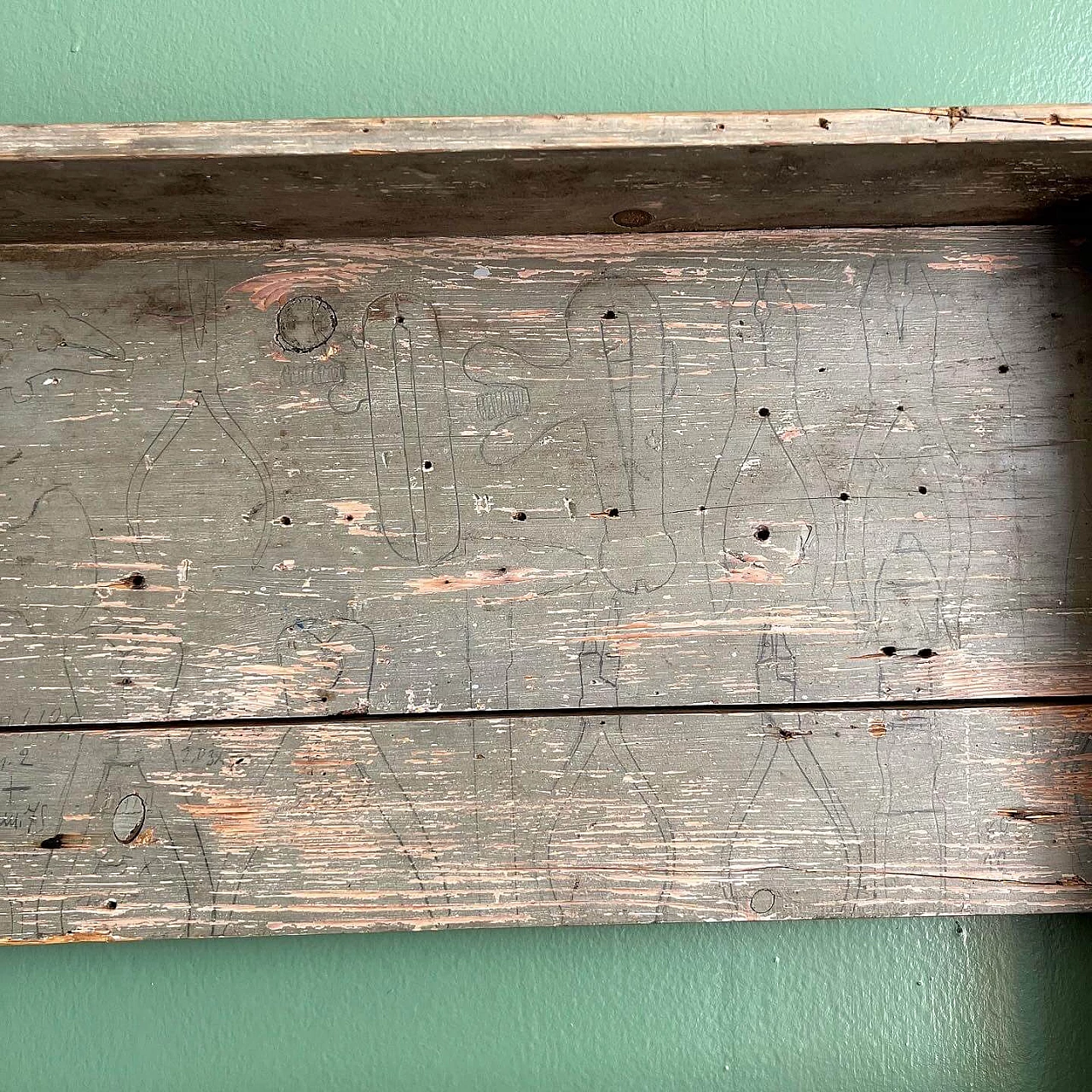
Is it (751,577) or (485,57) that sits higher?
(485,57)

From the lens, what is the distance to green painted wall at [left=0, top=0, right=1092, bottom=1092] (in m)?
0.76

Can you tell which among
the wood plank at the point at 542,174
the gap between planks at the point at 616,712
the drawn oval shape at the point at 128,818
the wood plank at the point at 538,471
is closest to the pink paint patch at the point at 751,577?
the wood plank at the point at 538,471

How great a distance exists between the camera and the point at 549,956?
776 mm

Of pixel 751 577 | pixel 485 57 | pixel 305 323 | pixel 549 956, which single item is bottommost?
pixel 549 956

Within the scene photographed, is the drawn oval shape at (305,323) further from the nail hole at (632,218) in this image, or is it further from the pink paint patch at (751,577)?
the pink paint patch at (751,577)

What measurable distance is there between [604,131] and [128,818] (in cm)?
68

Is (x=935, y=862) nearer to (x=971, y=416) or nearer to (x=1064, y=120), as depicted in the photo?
(x=971, y=416)

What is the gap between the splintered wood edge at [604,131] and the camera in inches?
24.4

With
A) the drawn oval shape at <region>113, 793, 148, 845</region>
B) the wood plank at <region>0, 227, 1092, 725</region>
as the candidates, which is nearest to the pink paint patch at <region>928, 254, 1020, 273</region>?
the wood plank at <region>0, 227, 1092, 725</region>

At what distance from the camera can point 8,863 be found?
716mm

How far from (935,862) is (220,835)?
614mm

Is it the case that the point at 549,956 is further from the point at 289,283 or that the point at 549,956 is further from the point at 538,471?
the point at 289,283

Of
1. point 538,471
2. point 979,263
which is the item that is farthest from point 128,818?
point 979,263

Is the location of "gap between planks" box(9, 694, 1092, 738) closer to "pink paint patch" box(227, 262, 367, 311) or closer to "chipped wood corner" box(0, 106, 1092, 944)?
"chipped wood corner" box(0, 106, 1092, 944)
